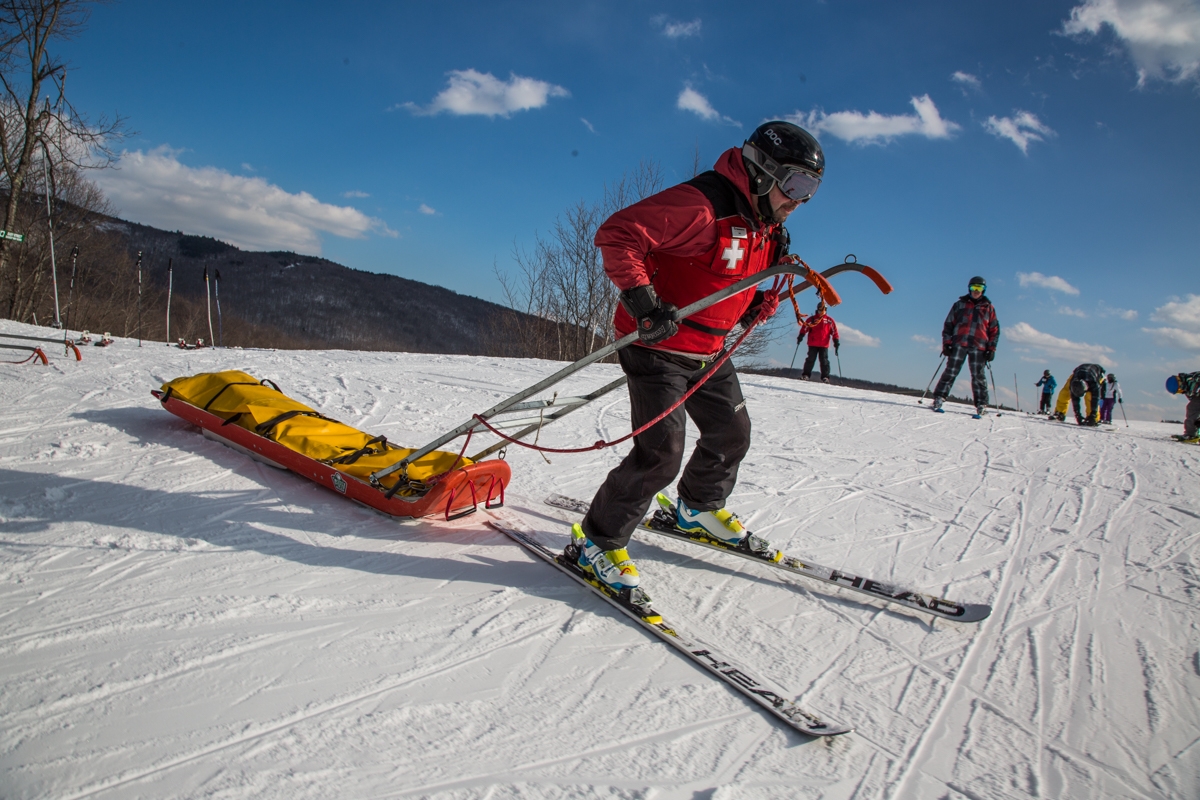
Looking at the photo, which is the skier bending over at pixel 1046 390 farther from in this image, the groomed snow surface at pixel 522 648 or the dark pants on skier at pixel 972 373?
the groomed snow surface at pixel 522 648

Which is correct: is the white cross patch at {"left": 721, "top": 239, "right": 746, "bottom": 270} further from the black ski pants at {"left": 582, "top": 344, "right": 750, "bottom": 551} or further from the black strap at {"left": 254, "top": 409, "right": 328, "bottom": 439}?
the black strap at {"left": 254, "top": 409, "right": 328, "bottom": 439}

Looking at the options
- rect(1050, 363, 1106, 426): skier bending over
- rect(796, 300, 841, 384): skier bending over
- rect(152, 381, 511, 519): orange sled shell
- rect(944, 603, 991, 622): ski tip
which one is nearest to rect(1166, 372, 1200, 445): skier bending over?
rect(1050, 363, 1106, 426): skier bending over

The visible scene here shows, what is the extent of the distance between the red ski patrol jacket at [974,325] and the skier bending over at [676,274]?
27.5ft

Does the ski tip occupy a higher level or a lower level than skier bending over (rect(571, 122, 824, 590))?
lower

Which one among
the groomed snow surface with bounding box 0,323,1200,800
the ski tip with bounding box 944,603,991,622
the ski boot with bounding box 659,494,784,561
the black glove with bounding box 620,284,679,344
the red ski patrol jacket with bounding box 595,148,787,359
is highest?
the red ski patrol jacket with bounding box 595,148,787,359

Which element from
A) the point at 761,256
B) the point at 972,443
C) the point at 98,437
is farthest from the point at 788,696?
the point at 972,443

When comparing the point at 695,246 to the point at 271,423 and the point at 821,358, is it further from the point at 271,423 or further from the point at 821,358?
the point at 821,358

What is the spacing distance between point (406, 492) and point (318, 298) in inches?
4771

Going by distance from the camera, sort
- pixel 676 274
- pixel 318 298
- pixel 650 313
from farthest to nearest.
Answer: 1. pixel 318 298
2. pixel 676 274
3. pixel 650 313

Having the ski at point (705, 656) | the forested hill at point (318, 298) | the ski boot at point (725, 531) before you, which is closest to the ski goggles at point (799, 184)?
the ski boot at point (725, 531)

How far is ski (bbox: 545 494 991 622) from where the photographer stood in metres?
2.65

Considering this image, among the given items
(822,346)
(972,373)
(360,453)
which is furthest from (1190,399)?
(360,453)

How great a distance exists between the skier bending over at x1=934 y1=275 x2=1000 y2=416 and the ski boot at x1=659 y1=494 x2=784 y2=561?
7680mm

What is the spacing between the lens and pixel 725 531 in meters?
3.11
